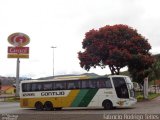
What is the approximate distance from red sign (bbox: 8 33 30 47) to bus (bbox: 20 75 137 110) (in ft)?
73.1

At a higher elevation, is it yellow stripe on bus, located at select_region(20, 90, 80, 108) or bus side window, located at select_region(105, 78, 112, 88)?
bus side window, located at select_region(105, 78, 112, 88)

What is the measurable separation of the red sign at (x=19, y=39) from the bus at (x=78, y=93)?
22.3 metres

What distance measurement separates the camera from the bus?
114 ft

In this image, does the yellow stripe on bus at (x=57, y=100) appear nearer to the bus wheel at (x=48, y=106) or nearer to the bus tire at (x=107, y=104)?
the bus wheel at (x=48, y=106)

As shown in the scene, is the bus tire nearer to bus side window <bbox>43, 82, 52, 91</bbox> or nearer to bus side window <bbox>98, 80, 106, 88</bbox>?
bus side window <bbox>98, 80, 106, 88</bbox>

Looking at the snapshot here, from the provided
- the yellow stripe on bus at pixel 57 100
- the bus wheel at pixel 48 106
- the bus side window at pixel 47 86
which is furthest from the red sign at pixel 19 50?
the bus wheel at pixel 48 106

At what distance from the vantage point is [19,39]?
6012 centimetres

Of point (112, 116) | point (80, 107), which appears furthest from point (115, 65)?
point (112, 116)

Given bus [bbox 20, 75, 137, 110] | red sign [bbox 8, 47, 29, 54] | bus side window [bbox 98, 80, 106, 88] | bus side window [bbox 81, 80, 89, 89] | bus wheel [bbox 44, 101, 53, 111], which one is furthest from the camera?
red sign [bbox 8, 47, 29, 54]

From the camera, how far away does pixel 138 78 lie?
183 ft

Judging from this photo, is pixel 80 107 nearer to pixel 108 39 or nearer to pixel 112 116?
pixel 108 39

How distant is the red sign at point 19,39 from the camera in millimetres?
60031

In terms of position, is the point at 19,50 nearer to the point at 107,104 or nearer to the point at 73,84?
the point at 73,84

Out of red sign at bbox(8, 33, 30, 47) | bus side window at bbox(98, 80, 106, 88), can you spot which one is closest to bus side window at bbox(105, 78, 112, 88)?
bus side window at bbox(98, 80, 106, 88)
